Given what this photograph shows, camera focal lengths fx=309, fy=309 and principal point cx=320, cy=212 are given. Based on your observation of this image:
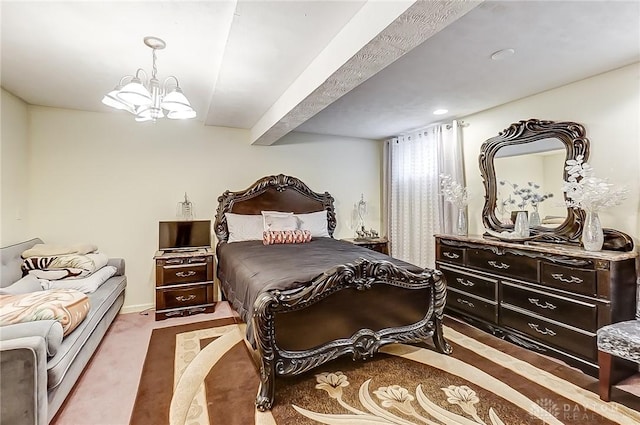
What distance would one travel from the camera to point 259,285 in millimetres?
2201

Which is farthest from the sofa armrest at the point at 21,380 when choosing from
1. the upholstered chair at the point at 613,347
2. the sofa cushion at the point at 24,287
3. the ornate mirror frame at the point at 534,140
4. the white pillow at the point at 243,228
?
the ornate mirror frame at the point at 534,140

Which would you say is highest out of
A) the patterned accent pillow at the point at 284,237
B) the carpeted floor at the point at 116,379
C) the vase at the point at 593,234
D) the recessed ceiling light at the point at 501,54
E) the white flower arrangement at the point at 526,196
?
the recessed ceiling light at the point at 501,54

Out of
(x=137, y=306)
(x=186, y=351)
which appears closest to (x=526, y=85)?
(x=186, y=351)

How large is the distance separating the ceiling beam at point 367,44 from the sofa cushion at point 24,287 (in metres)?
2.61

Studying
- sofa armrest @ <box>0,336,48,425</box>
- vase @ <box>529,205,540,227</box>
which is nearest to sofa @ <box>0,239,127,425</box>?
sofa armrest @ <box>0,336,48,425</box>

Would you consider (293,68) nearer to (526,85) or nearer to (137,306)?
(526,85)

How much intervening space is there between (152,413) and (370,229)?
400 centimetres

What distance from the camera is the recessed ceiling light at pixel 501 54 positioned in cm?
225

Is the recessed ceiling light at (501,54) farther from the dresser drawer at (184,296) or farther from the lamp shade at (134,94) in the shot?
the dresser drawer at (184,296)

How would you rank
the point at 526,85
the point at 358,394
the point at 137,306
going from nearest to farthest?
the point at 358,394 → the point at 526,85 → the point at 137,306

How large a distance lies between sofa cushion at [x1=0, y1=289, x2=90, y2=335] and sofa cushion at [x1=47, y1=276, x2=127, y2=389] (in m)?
0.08

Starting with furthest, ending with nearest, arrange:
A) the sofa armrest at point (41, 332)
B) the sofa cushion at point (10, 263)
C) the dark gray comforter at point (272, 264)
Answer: the sofa cushion at point (10, 263), the dark gray comforter at point (272, 264), the sofa armrest at point (41, 332)

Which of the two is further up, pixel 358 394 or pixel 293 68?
pixel 293 68

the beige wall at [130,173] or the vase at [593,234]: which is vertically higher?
the beige wall at [130,173]
